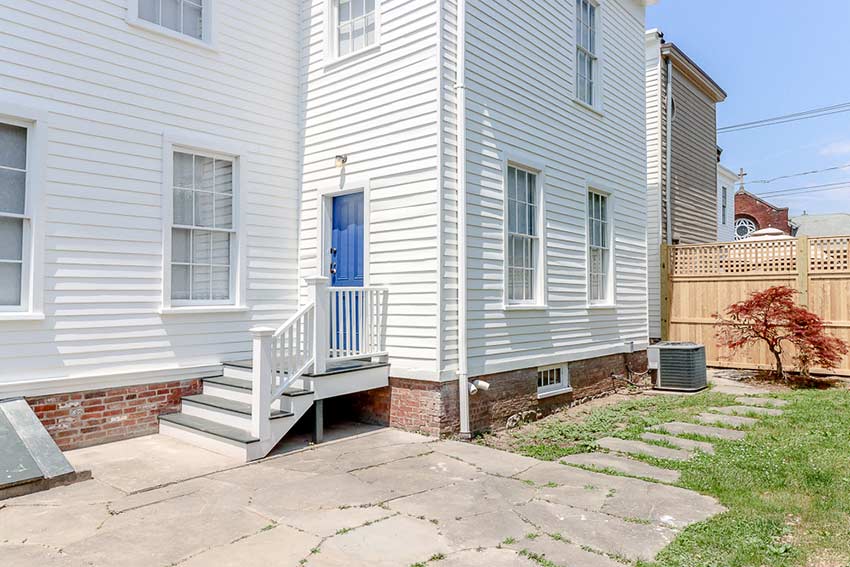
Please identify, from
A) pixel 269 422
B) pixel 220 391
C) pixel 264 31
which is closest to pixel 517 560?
pixel 269 422

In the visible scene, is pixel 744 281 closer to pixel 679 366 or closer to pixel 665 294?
pixel 665 294

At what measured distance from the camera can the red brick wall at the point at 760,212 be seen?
32938 mm

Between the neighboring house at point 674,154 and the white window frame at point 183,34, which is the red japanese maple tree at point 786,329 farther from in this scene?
the white window frame at point 183,34

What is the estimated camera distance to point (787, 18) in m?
19.8

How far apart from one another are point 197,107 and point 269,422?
151 inches

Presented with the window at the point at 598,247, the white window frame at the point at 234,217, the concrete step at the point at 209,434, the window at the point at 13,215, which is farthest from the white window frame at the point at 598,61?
the window at the point at 13,215

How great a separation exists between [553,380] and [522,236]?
225 centimetres

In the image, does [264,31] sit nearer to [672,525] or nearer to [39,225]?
[39,225]

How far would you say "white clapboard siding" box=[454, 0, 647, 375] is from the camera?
22.3ft

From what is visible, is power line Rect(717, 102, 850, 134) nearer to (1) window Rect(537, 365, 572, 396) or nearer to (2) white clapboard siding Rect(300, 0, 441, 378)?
(1) window Rect(537, 365, 572, 396)

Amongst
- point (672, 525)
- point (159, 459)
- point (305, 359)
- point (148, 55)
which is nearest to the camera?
point (672, 525)

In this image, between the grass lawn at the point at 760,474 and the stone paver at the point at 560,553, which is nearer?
the stone paver at the point at 560,553

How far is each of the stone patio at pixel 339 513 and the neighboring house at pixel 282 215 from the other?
805 mm

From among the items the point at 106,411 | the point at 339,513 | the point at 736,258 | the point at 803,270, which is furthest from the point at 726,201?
the point at 106,411
